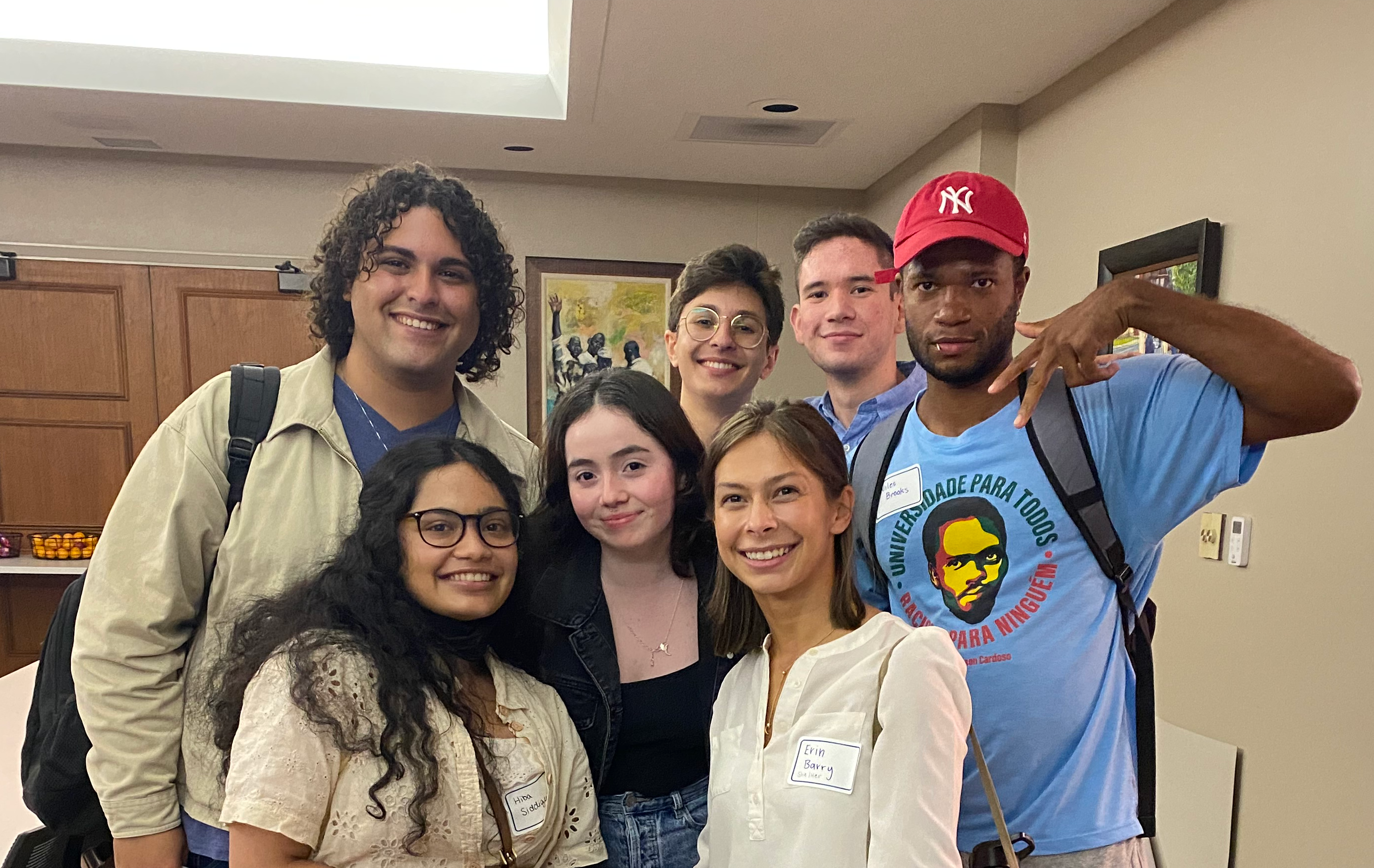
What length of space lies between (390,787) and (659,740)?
48 centimetres

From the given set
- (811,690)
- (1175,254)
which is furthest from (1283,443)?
(811,690)

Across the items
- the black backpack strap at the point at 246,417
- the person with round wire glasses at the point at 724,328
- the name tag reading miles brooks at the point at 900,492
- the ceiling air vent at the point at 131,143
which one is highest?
the ceiling air vent at the point at 131,143

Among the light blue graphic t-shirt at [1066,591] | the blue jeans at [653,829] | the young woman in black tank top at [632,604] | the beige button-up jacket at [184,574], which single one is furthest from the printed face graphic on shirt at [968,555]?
the beige button-up jacket at [184,574]

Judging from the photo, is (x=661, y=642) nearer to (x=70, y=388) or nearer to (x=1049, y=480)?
(x=1049, y=480)

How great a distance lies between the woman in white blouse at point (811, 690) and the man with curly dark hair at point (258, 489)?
23.8 inches

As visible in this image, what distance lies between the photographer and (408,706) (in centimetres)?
121

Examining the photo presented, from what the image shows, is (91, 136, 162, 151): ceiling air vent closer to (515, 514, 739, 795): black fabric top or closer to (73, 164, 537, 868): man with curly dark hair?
(73, 164, 537, 868): man with curly dark hair

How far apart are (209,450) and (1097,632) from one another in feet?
4.87

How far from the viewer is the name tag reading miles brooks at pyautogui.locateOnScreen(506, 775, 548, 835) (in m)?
1.26

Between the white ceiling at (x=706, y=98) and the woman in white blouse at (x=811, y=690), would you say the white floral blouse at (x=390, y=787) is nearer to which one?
the woman in white blouse at (x=811, y=690)

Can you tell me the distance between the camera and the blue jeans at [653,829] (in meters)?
1.43

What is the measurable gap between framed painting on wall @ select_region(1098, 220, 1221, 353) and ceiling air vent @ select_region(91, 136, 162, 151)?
14.7 ft

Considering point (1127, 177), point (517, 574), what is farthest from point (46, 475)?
point (1127, 177)

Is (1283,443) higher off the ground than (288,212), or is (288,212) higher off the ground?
(288,212)
